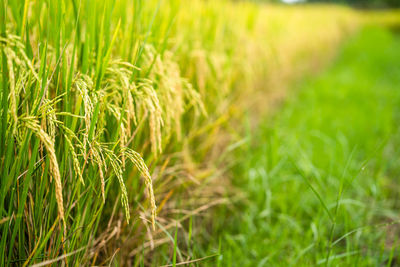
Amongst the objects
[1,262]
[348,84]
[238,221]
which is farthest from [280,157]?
[348,84]

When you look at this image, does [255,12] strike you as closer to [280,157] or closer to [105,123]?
[280,157]

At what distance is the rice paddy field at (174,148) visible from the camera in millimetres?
913

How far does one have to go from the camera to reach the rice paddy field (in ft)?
2.99

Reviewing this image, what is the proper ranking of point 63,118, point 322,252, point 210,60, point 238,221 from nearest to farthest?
point 63,118
point 322,252
point 238,221
point 210,60

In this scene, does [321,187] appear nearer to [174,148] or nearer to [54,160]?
[174,148]

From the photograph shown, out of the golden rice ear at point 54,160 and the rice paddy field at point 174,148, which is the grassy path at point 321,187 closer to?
the rice paddy field at point 174,148

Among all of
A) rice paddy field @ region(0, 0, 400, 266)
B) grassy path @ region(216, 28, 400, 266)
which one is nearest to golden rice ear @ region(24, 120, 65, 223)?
rice paddy field @ region(0, 0, 400, 266)

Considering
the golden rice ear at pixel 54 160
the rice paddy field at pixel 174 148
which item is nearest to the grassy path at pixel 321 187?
the rice paddy field at pixel 174 148

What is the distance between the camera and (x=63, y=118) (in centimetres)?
99

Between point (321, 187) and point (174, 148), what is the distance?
107cm

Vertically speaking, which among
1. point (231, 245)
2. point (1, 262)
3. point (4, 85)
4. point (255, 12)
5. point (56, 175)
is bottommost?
point (231, 245)

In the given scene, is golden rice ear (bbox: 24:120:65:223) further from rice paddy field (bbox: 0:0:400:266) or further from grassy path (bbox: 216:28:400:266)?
grassy path (bbox: 216:28:400:266)

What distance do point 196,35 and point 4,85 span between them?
157 cm

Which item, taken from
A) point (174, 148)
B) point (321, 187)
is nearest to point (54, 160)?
point (174, 148)
